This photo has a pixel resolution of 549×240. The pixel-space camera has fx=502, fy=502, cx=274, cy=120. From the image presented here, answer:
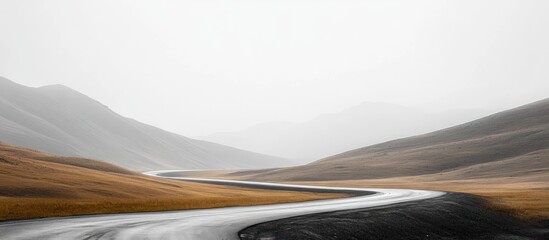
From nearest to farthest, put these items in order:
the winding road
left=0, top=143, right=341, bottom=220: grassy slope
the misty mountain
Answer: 1. the winding road
2. left=0, top=143, right=341, bottom=220: grassy slope
3. the misty mountain

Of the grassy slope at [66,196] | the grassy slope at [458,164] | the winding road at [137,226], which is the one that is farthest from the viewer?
the grassy slope at [458,164]

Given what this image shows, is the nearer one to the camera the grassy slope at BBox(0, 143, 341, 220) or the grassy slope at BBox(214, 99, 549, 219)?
the grassy slope at BBox(0, 143, 341, 220)

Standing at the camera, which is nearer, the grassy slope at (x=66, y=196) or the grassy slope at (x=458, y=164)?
the grassy slope at (x=66, y=196)

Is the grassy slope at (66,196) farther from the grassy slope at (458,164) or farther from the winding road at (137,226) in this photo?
the grassy slope at (458,164)

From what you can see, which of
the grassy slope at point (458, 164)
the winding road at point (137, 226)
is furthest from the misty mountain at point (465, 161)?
the winding road at point (137, 226)

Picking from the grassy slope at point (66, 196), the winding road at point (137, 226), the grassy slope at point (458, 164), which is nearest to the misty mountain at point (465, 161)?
the grassy slope at point (458, 164)

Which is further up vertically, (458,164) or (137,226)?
(458,164)

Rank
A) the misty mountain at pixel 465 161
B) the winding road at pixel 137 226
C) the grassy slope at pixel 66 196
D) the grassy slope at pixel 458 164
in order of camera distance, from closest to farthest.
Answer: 1. the winding road at pixel 137 226
2. the grassy slope at pixel 66 196
3. the grassy slope at pixel 458 164
4. the misty mountain at pixel 465 161

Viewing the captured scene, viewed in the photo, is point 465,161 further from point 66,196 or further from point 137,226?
point 137,226

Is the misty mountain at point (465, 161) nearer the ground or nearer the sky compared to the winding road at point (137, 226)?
nearer the sky

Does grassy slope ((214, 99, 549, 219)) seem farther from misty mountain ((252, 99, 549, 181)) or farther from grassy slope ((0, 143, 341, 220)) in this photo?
grassy slope ((0, 143, 341, 220))

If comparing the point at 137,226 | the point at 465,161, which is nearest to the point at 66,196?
the point at 137,226

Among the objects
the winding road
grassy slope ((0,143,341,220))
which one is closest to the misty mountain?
grassy slope ((0,143,341,220))

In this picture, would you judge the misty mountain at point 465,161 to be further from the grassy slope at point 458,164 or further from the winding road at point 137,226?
the winding road at point 137,226
